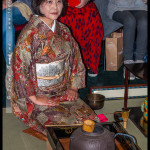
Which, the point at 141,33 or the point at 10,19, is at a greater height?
the point at 10,19

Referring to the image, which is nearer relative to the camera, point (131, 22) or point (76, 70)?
point (76, 70)

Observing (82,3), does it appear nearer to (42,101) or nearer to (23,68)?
(23,68)

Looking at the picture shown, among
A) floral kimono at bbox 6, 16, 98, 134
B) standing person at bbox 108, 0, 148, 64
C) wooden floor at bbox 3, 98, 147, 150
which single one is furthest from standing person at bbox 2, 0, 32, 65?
standing person at bbox 108, 0, 148, 64

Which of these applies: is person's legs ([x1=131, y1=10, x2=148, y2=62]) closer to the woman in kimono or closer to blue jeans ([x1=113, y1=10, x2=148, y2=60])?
blue jeans ([x1=113, y1=10, x2=148, y2=60])

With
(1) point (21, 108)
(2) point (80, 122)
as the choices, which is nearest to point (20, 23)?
(1) point (21, 108)

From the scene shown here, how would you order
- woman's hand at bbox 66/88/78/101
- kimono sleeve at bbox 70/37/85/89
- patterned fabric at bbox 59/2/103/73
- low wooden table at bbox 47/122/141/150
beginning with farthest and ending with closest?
1. patterned fabric at bbox 59/2/103/73
2. kimono sleeve at bbox 70/37/85/89
3. woman's hand at bbox 66/88/78/101
4. low wooden table at bbox 47/122/141/150

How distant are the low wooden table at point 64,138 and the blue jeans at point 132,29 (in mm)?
1633

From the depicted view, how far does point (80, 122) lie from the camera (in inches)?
87.5

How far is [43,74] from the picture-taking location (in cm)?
235

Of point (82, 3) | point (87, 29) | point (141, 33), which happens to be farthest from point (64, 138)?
point (141, 33)

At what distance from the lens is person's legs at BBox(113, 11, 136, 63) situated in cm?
332

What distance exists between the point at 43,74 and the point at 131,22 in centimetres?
151

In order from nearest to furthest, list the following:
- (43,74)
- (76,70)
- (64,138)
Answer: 1. (64,138)
2. (43,74)
3. (76,70)

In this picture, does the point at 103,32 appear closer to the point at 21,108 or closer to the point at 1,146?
the point at 21,108
